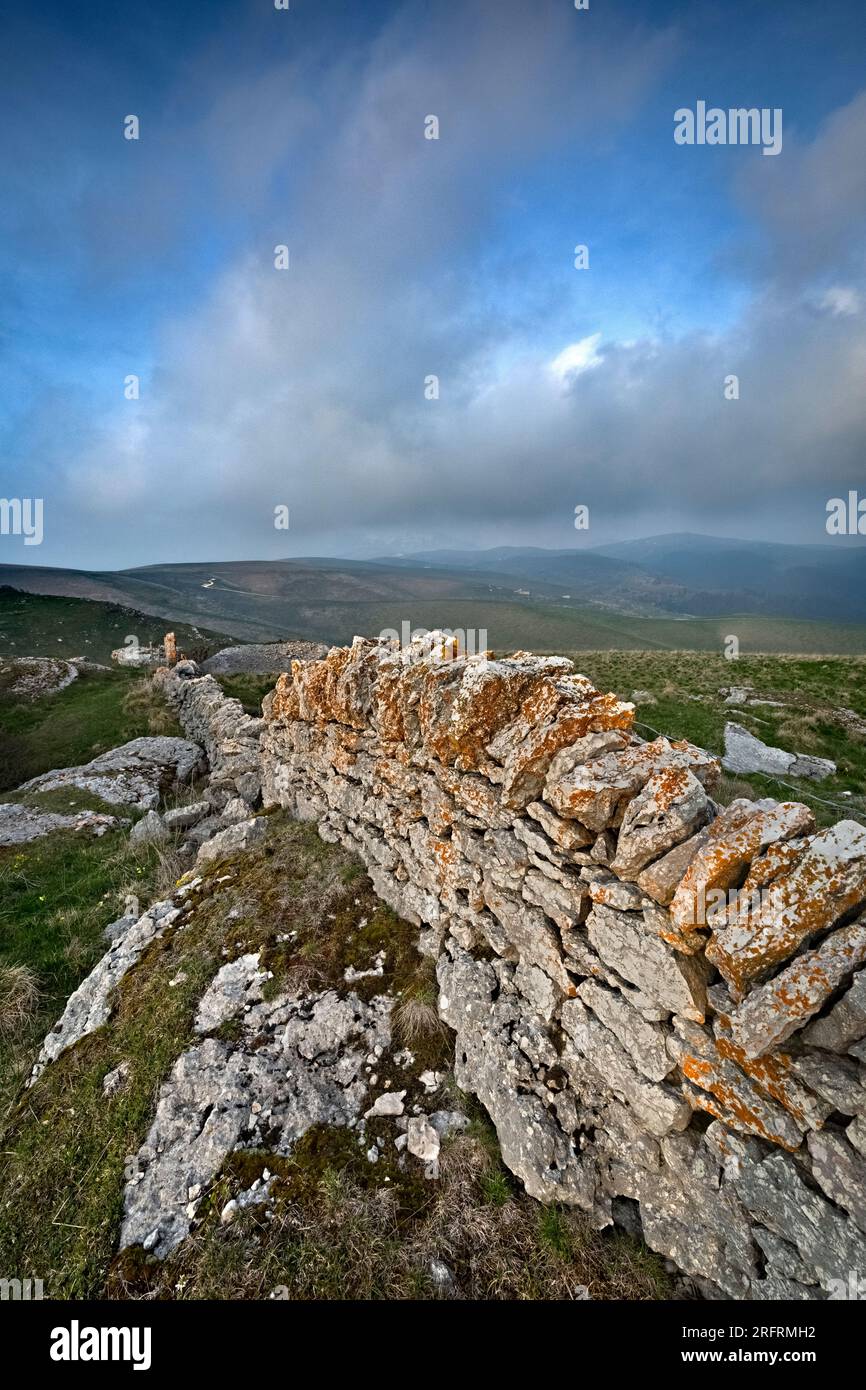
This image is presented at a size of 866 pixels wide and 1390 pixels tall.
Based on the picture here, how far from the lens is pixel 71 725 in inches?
907

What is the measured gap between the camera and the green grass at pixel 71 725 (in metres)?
19.8

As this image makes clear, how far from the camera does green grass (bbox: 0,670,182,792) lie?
64.8ft

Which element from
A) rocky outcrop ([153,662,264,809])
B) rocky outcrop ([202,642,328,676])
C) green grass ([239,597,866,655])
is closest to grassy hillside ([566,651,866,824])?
rocky outcrop ([153,662,264,809])

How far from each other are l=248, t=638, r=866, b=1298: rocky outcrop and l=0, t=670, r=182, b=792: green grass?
67.2ft

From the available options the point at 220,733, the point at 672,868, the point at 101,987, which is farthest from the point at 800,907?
the point at 220,733

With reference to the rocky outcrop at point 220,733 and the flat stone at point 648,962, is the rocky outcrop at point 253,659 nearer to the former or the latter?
the rocky outcrop at point 220,733

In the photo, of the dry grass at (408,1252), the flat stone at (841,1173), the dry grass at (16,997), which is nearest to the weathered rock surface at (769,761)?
the flat stone at (841,1173)

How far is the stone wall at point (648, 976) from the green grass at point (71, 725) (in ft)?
67.2

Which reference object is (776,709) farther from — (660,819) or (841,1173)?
(841,1173)

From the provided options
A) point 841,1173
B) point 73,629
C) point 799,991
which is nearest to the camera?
point 841,1173

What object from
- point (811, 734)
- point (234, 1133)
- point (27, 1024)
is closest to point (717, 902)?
point (234, 1133)

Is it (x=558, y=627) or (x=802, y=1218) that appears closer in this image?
(x=802, y=1218)

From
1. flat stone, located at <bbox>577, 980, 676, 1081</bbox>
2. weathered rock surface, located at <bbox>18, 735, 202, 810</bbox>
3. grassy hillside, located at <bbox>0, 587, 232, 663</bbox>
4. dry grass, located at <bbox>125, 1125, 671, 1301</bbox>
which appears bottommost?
dry grass, located at <bbox>125, 1125, 671, 1301</bbox>
